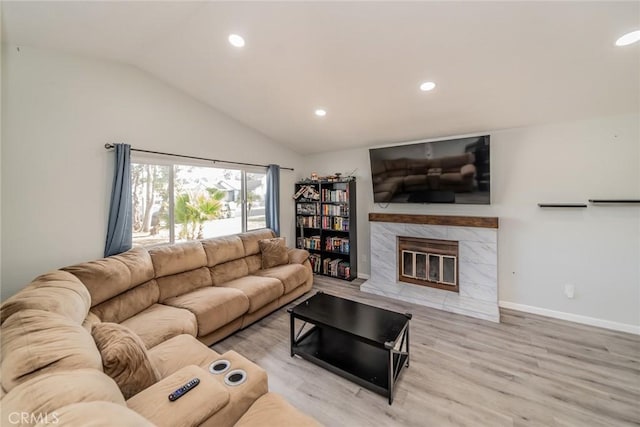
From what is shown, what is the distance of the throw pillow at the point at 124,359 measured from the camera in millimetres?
1168

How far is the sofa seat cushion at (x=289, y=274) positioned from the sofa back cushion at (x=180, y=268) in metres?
0.76

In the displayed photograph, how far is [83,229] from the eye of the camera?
244 centimetres

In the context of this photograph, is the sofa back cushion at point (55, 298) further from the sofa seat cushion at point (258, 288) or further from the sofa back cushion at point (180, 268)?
the sofa seat cushion at point (258, 288)

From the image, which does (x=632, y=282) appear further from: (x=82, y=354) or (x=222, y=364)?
(x=82, y=354)

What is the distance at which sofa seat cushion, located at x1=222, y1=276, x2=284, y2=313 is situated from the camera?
2.79m

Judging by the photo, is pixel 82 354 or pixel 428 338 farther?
pixel 428 338

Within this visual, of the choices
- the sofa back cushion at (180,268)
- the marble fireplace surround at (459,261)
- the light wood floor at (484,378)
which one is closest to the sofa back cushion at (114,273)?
the sofa back cushion at (180,268)

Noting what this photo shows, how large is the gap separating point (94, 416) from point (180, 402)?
618 millimetres

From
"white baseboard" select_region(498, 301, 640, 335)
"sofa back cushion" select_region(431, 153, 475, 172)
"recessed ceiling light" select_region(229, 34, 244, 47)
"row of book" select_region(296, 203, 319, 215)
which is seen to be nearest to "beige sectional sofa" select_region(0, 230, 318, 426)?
"row of book" select_region(296, 203, 319, 215)

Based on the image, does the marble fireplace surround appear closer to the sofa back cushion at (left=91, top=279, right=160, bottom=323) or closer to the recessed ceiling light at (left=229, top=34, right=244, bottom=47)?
the sofa back cushion at (left=91, top=279, right=160, bottom=323)

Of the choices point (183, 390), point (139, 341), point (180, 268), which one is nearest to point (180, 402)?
point (183, 390)

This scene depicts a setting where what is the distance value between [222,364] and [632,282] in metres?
4.09

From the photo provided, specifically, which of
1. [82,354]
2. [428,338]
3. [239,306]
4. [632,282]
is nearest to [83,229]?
[239,306]

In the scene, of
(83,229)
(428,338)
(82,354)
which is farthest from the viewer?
(428,338)
